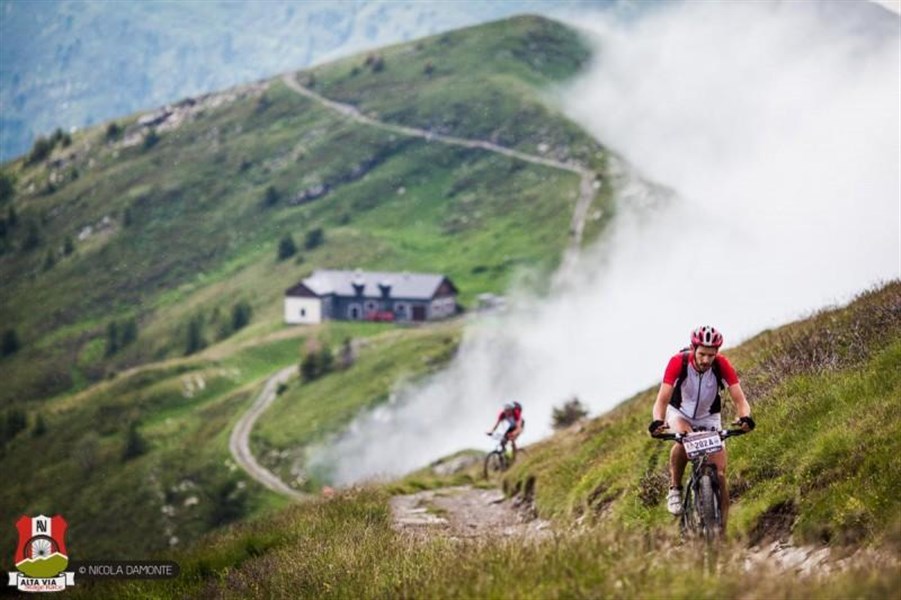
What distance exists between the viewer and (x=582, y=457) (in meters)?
24.9

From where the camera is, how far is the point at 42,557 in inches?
849

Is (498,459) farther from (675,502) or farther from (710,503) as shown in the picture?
(710,503)

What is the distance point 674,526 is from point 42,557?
1507 centimetres

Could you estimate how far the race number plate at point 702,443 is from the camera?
39.3ft

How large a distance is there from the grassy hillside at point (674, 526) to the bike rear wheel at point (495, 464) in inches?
482

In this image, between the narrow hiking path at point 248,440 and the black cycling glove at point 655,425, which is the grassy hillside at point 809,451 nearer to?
the black cycling glove at point 655,425

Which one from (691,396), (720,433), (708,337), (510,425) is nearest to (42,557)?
(691,396)

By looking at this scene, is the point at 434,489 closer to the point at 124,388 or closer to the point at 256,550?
the point at 256,550

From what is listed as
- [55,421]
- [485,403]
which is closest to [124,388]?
[55,421]

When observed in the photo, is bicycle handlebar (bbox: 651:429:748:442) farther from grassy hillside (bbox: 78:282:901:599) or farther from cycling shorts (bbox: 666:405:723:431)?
grassy hillside (bbox: 78:282:901:599)

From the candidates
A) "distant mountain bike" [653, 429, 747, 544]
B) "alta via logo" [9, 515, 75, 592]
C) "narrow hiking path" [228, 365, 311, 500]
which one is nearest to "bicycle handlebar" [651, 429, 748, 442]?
"distant mountain bike" [653, 429, 747, 544]

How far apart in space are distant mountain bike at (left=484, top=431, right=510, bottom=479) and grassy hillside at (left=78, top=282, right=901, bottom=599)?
11.6 meters

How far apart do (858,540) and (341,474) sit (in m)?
146

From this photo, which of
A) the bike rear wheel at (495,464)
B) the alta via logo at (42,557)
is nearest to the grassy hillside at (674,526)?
the alta via logo at (42,557)
